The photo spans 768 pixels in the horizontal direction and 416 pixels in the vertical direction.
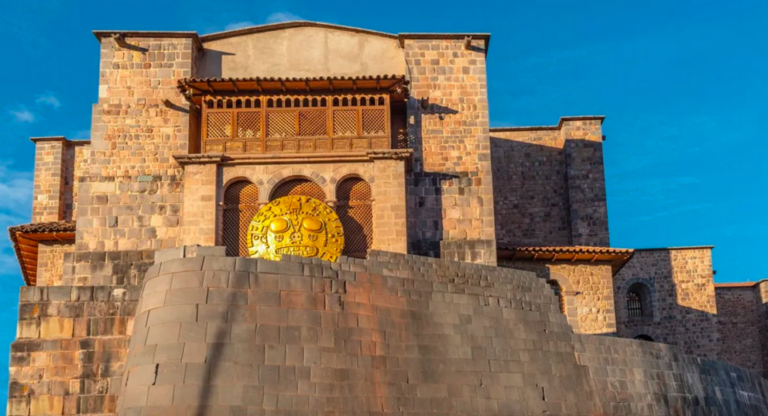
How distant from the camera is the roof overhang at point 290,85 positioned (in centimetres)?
2459

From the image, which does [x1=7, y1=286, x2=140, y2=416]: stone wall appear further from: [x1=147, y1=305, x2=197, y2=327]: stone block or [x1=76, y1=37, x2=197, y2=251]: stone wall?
[x1=76, y1=37, x2=197, y2=251]: stone wall

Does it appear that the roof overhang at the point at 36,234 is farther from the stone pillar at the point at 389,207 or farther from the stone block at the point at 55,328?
the stone block at the point at 55,328

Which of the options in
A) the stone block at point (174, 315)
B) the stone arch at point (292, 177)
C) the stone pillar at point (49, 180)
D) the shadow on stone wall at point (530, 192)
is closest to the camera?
the stone block at point (174, 315)

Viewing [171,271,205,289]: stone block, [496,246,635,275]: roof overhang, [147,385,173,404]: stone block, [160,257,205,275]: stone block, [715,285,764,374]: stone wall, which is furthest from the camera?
[715,285,764,374]: stone wall

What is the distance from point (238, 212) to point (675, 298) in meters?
18.7

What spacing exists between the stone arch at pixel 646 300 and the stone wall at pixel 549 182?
3.98 metres

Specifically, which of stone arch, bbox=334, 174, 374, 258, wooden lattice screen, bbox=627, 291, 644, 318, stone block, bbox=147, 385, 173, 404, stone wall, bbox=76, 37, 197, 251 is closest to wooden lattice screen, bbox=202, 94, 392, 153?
stone arch, bbox=334, 174, 374, 258

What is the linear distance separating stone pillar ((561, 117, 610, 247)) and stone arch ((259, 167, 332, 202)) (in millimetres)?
11489

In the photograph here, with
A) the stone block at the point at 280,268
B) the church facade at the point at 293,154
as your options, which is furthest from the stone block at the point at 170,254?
the church facade at the point at 293,154

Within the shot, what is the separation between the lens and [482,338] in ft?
63.0

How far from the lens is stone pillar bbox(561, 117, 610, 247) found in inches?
1291

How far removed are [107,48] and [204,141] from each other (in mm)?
4177

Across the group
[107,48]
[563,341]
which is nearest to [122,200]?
[107,48]

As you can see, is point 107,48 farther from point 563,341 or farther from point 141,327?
point 563,341
